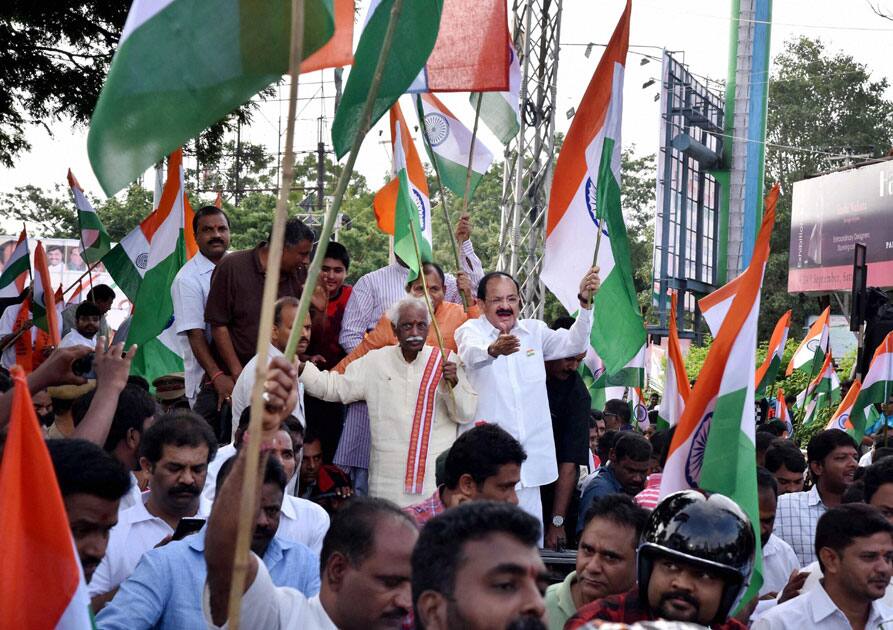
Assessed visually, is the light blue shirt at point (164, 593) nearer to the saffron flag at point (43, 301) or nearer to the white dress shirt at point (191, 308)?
the white dress shirt at point (191, 308)

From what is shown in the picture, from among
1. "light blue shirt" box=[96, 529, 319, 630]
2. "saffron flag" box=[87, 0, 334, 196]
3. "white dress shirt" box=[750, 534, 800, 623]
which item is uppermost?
"saffron flag" box=[87, 0, 334, 196]

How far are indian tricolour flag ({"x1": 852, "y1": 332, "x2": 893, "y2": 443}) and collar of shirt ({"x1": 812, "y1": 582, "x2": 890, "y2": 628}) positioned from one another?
25.5ft

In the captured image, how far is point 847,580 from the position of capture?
4934 mm

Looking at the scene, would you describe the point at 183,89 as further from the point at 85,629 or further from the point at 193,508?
the point at 193,508

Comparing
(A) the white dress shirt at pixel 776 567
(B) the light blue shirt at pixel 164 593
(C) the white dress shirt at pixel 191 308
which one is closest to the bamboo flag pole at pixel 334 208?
(B) the light blue shirt at pixel 164 593

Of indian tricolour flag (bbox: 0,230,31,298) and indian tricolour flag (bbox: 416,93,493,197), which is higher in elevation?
indian tricolour flag (bbox: 416,93,493,197)

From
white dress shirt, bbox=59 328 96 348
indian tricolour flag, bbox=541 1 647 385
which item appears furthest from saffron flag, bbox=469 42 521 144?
white dress shirt, bbox=59 328 96 348

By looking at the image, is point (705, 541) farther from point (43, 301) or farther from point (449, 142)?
point (43, 301)

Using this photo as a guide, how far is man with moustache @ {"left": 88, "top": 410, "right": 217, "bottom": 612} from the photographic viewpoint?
4789 mm

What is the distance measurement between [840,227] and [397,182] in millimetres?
35408

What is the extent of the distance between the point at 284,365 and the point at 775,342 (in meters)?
12.8

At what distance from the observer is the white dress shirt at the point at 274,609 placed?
330 centimetres

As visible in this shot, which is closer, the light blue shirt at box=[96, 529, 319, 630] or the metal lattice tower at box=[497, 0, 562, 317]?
the light blue shirt at box=[96, 529, 319, 630]

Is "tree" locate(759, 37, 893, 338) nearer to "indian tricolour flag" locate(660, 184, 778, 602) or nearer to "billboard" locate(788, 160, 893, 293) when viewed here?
"billboard" locate(788, 160, 893, 293)
